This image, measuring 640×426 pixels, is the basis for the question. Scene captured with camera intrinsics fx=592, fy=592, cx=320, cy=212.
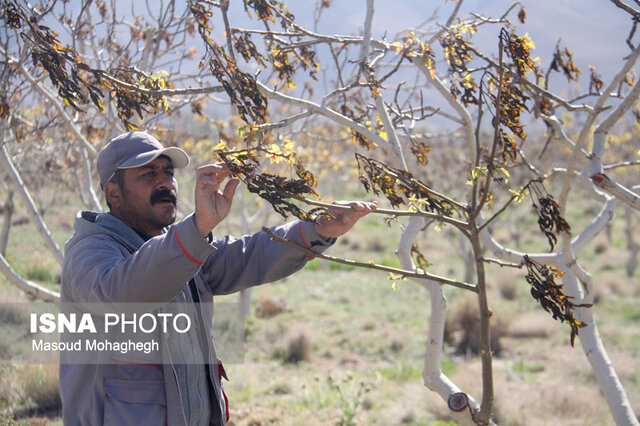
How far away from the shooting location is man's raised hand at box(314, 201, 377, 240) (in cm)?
195

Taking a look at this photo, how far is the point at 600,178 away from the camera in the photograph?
2.88m

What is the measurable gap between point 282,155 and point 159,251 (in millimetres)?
626

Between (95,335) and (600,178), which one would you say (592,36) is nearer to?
(600,178)

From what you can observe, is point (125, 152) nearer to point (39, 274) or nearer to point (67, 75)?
point (67, 75)

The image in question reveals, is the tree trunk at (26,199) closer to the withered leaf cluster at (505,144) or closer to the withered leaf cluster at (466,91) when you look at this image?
the withered leaf cluster at (466,91)

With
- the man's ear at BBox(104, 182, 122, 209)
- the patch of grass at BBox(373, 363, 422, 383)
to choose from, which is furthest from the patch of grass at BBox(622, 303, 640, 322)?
the man's ear at BBox(104, 182, 122, 209)

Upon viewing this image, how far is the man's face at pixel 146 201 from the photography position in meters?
2.24

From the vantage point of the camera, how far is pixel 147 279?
157 centimetres

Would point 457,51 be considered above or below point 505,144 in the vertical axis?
above

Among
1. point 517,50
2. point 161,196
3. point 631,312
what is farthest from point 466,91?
point 631,312

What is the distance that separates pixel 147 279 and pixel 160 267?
46mm

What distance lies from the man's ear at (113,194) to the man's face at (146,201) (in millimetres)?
13

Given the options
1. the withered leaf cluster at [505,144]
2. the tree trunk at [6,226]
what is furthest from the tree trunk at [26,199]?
the tree trunk at [6,226]

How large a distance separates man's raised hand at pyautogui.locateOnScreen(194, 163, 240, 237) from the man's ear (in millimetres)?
640
